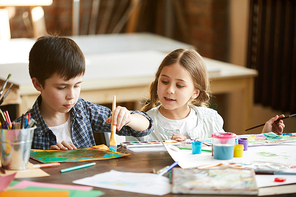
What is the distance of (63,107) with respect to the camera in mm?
1207

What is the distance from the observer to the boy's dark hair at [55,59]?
1.19 metres

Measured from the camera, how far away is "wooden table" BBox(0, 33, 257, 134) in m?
2.17

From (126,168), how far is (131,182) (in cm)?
10

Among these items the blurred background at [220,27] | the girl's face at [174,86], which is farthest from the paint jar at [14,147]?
the blurred background at [220,27]

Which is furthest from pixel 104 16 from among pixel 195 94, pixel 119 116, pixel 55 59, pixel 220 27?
pixel 119 116

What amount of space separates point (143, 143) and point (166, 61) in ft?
1.39

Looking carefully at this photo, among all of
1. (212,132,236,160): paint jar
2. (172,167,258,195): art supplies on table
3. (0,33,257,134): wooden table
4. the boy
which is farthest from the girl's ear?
(172,167,258,195): art supplies on table

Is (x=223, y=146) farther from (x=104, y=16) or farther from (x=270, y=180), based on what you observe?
(x=104, y=16)

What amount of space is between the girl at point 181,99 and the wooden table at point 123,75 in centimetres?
41

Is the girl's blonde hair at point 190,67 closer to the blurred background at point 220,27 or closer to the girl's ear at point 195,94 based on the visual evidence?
the girl's ear at point 195,94

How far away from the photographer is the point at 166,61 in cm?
152

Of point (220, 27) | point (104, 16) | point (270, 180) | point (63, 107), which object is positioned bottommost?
point (270, 180)

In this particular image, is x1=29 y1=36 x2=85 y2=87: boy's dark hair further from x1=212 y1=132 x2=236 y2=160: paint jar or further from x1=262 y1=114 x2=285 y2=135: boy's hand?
x1=262 y1=114 x2=285 y2=135: boy's hand

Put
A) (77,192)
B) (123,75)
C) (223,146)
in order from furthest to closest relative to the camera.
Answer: (123,75) → (223,146) → (77,192)
